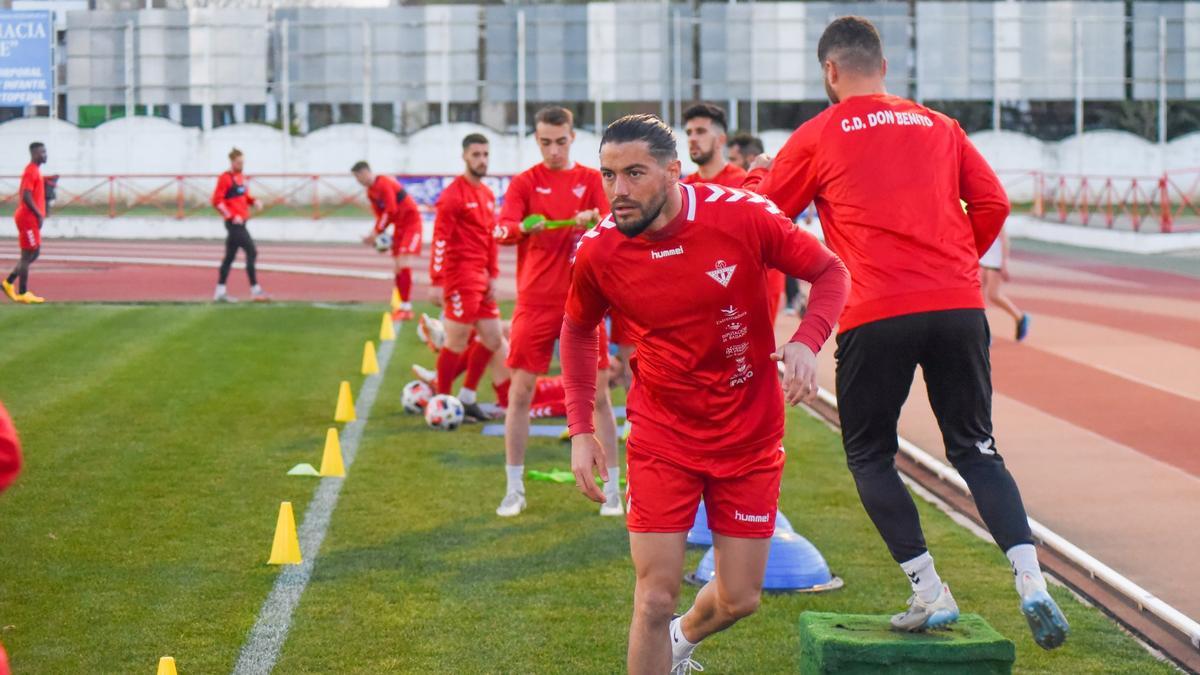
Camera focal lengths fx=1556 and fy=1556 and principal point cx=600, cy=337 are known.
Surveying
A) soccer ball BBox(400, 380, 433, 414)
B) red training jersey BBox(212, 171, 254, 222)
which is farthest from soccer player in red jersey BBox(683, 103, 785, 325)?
red training jersey BBox(212, 171, 254, 222)

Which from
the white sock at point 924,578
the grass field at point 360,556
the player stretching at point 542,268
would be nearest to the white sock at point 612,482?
the player stretching at point 542,268

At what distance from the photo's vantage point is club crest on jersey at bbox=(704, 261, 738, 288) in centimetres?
531

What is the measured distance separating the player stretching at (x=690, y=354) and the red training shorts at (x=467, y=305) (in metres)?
6.75

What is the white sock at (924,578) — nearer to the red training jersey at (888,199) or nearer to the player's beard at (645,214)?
the red training jersey at (888,199)

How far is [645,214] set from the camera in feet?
17.1

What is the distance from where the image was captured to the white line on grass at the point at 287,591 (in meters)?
6.38

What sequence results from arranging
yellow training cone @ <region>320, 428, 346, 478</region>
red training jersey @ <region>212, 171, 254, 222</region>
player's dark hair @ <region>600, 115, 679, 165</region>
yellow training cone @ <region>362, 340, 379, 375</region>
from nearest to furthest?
player's dark hair @ <region>600, 115, 679, 165</region>, yellow training cone @ <region>320, 428, 346, 478</region>, yellow training cone @ <region>362, 340, 379, 375</region>, red training jersey @ <region>212, 171, 254, 222</region>

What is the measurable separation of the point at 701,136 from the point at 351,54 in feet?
150

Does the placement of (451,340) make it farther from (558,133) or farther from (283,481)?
(558,133)

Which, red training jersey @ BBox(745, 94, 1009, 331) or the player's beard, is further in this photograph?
red training jersey @ BBox(745, 94, 1009, 331)

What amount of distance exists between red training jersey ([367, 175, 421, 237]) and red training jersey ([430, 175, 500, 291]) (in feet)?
24.2

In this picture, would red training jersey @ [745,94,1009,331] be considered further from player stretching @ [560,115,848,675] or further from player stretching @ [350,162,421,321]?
player stretching @ [350,162,421,321]

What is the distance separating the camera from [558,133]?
9.26 m

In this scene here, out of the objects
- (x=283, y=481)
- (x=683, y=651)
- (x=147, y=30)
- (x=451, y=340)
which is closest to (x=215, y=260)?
(x=147, y=30)
